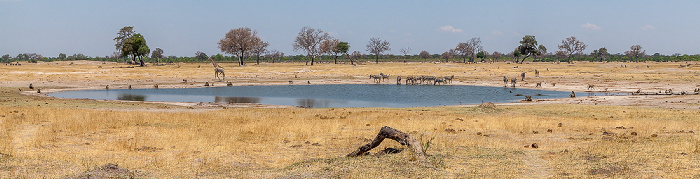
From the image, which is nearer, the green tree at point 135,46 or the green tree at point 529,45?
the green tree at point 135,46

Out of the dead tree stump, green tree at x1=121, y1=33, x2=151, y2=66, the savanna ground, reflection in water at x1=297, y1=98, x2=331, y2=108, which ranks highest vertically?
green tree at x1=121, y1=33, x2=151, y2=66

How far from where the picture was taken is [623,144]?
17094mm

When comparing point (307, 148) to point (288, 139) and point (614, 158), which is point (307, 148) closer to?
point (288, 139)

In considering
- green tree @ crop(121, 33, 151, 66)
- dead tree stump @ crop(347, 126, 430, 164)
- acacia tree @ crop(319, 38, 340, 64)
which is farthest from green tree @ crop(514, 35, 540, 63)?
dead tree stump @ crop(347, 126, 430, 164)

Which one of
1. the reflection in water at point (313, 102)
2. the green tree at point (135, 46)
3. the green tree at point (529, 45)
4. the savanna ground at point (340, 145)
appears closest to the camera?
the savanna ground at point (340, 145)

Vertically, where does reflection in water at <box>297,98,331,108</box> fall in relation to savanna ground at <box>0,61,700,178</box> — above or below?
below

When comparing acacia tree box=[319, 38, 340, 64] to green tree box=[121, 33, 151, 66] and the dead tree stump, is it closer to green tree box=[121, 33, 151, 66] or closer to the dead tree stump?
green tree box=[121, 33, 151, 66]

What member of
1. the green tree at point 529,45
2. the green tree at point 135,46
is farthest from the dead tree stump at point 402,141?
the green tree at point 529,45

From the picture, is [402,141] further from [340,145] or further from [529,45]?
[529,45]

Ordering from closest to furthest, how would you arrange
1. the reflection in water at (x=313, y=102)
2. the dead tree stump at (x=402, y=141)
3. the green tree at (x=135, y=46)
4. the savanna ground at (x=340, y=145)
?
1. the savanna ground at (x=340, y=145)
2. the dead tree stump at (x=402, y=141)
3. the reflection in water at (x=313, y=102)
4. the green tree at (x=135, y=46)

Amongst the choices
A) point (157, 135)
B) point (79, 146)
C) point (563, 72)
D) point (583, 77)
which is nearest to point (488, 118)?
point (157, 135)

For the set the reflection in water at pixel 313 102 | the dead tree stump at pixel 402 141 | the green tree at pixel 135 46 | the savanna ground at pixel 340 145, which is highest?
the green tree at pixel 135 46

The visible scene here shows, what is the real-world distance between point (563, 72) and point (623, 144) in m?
79.3

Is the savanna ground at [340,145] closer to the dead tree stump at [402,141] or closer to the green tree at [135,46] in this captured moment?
the dead tree stump at [402,141]
